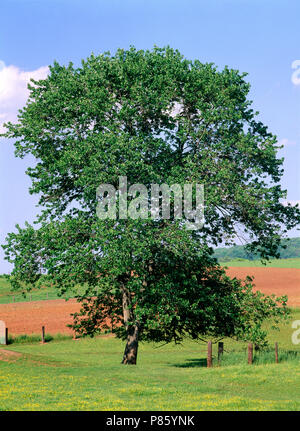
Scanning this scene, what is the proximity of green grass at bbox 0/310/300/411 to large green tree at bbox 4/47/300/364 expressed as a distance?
2.92 meters

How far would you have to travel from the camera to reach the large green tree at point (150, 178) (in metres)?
29.9

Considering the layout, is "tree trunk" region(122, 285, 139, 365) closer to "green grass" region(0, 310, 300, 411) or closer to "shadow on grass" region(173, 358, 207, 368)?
"green grass" region(0, 310, 300, 411)

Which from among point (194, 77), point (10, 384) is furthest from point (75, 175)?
point (10, 384)

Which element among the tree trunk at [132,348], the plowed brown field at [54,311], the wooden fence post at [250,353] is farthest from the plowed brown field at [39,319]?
the wooden fence post at [250,353]

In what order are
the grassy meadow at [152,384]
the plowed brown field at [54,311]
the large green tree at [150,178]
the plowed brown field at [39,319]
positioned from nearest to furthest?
the grassy meadow at [152,384] → the large green tree at [150,178] → the plowed brown field at [39,319] → the plowed brown field at [54,311]

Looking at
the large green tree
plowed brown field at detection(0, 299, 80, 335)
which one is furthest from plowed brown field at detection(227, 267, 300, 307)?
the large green tree

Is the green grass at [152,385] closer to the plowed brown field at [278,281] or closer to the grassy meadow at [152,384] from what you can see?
the grassy meadow at [152,384]

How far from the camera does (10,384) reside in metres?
24.0

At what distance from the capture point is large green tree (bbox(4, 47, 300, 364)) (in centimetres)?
2989

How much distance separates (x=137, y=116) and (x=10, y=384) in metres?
16.1

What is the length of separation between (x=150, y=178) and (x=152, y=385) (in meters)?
11.1

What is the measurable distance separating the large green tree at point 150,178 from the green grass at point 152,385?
2920 millimetres

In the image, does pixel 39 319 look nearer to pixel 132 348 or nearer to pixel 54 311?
pixel 54 311

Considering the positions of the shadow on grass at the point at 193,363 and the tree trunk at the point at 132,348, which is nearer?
the tree trunk at the point at 132,348
